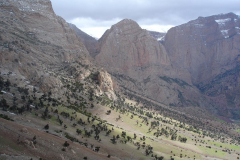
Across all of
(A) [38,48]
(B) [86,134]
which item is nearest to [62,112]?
Result: (B) [86,134]

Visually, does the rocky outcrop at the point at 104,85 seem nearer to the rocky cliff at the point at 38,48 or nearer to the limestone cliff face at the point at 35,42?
the rocky cliff at the point at 38,48

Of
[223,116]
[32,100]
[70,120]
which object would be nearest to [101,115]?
[70,120]

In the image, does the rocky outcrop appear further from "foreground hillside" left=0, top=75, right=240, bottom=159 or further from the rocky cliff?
"foreground hillside" left=0, top=75, right=240, bottom=159

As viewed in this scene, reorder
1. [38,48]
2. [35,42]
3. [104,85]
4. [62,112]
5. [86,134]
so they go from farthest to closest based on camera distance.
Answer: [35,42]
[104,85]
[38,48]
[62,112]
[86,134]

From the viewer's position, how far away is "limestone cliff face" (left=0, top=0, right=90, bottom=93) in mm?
78231

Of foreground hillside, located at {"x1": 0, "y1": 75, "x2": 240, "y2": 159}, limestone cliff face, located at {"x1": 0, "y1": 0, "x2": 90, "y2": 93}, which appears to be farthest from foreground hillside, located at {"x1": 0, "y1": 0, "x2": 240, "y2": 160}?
limestone cliff face, located at {"x1": 0, "y1": 0, "x2": 90, "y2": 93}

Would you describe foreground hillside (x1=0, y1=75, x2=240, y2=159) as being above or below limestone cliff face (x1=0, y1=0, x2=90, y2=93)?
below

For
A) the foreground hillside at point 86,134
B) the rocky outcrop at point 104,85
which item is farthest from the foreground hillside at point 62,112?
the foreground hillside at point 86,134

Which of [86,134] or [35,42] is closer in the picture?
[86,134]

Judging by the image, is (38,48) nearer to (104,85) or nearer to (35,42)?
(35,42)

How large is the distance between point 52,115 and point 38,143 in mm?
21335

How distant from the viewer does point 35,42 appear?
4515 inches

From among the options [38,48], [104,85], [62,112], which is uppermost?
[38,48]

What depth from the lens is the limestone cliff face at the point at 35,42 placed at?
78.2m
